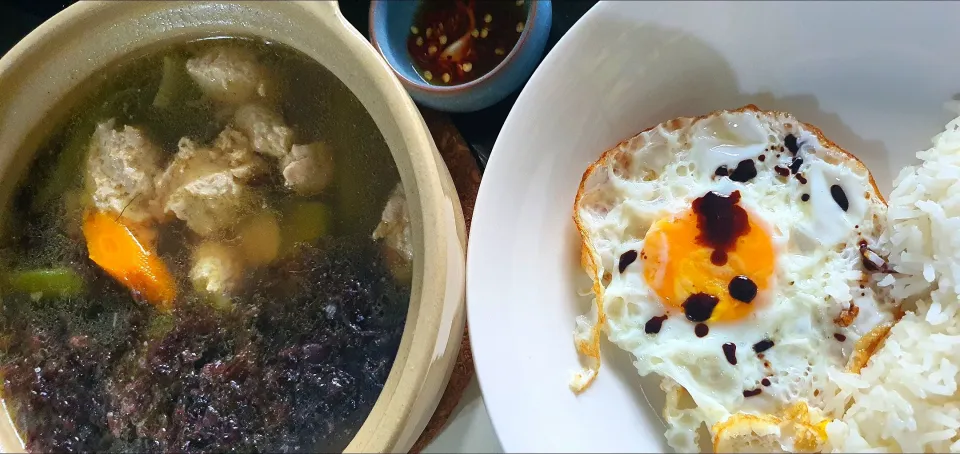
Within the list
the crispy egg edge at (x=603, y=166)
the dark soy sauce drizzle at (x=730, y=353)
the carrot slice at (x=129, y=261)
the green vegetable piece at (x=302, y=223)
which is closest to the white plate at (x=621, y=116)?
the crispy egg edge at (x=603, y=166)

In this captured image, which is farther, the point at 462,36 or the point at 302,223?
the point at 462,36

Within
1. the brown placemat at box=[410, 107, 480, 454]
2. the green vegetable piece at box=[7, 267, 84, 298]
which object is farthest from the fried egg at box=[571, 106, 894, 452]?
the green vegetable piece at box=[7, 267, 84, 298]

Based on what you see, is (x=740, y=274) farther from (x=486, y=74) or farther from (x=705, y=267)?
(x=486, y=74)

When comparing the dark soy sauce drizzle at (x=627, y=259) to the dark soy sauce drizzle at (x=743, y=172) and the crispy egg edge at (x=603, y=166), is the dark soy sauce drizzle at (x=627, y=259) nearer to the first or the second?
the crispy egg edge at (x=603, y=166)

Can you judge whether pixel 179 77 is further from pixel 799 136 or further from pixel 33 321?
pixel 799 136

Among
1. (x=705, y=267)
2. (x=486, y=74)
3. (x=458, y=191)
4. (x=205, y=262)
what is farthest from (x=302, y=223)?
(x=705, y=267)

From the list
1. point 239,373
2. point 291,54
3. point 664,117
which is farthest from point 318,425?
point 664,117
